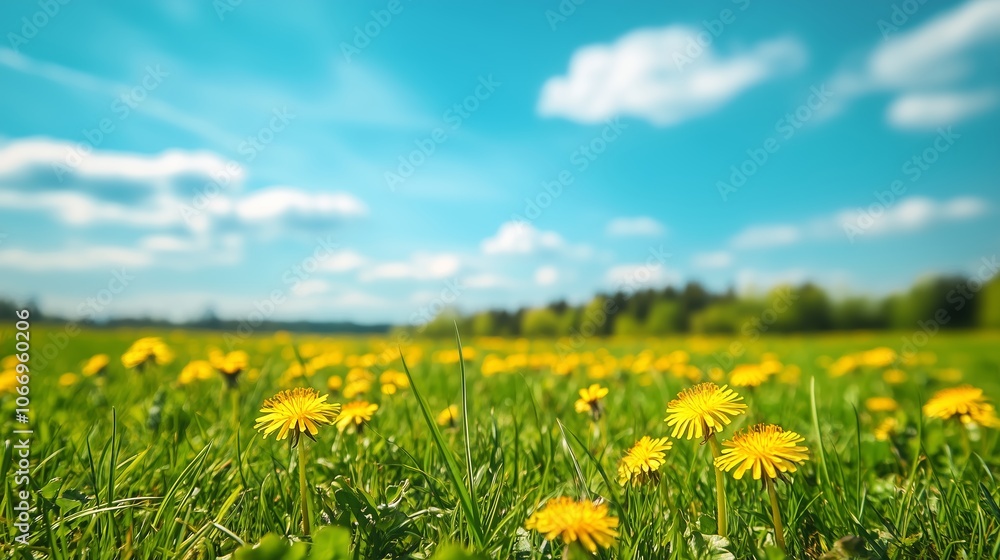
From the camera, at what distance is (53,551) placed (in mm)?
1294

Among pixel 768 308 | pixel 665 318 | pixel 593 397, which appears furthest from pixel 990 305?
pixel 593 397

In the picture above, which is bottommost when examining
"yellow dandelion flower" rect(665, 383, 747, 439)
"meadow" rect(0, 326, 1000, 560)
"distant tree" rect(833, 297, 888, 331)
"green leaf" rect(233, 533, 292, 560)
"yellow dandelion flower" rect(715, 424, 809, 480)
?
"distant tree" rect(833, 297, 888, 331)

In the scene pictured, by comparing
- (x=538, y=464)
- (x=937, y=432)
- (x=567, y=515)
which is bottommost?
(x=937, y=432)

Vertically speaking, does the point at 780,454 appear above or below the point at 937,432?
above

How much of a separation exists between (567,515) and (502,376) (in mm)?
4114

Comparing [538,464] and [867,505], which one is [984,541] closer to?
[867,505]

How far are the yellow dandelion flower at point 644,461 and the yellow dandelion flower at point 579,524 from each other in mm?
300

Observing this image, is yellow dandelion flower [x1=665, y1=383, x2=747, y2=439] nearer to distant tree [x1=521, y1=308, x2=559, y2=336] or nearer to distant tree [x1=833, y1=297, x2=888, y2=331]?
distant tree [x1=521, y1=308, x2=559, y2=336]

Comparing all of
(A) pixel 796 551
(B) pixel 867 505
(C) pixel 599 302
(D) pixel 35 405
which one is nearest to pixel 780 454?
(A) pixel 796 551

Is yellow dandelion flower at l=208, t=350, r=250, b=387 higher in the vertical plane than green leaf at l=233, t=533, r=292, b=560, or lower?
higher

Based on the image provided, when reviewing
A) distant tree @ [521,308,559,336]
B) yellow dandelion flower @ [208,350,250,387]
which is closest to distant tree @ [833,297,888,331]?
distant tree @ [521,308,559,336]

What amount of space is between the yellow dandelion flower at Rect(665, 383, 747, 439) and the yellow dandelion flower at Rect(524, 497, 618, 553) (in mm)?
302

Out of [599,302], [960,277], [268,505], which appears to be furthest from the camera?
[960,277]

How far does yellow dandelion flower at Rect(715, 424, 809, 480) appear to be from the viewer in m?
1.26
